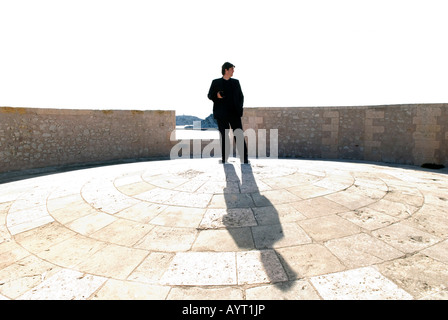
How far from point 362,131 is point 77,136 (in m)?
8.51

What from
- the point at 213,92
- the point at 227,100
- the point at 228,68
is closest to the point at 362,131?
the point at 227,100

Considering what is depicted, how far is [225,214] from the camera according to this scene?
2.88 metres

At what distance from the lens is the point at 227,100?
17.2 ft

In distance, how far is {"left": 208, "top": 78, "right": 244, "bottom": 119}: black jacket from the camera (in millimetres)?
5188

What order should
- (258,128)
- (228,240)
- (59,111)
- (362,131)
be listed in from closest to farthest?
(228,240) → (59,111) → (362,131) → (258,128)

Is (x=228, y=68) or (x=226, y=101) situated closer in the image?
(x=228, y=68)

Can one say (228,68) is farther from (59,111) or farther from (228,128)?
(59,111)

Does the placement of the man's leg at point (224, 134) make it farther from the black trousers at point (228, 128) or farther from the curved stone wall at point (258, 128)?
the curved stone wall at point (258, 128)

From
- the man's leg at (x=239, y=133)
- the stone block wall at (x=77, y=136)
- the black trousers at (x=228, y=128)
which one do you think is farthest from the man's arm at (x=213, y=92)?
the stone block wall at (x=77, y=136)

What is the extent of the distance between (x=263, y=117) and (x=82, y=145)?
5.78 m

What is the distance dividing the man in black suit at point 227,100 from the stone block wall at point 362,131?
3.24 metres

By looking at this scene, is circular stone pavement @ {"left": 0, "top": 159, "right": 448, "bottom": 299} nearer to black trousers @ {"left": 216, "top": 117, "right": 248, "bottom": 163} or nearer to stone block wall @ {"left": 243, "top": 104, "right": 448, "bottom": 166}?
black trousers @ {"left": 216, "top": 117, "right": 248, "bottom": 163}

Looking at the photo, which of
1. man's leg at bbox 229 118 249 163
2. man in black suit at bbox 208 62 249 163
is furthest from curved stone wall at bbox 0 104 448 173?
man in black suit at bbox 208 62 249 163

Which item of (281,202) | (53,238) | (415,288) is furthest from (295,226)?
(53,238)
